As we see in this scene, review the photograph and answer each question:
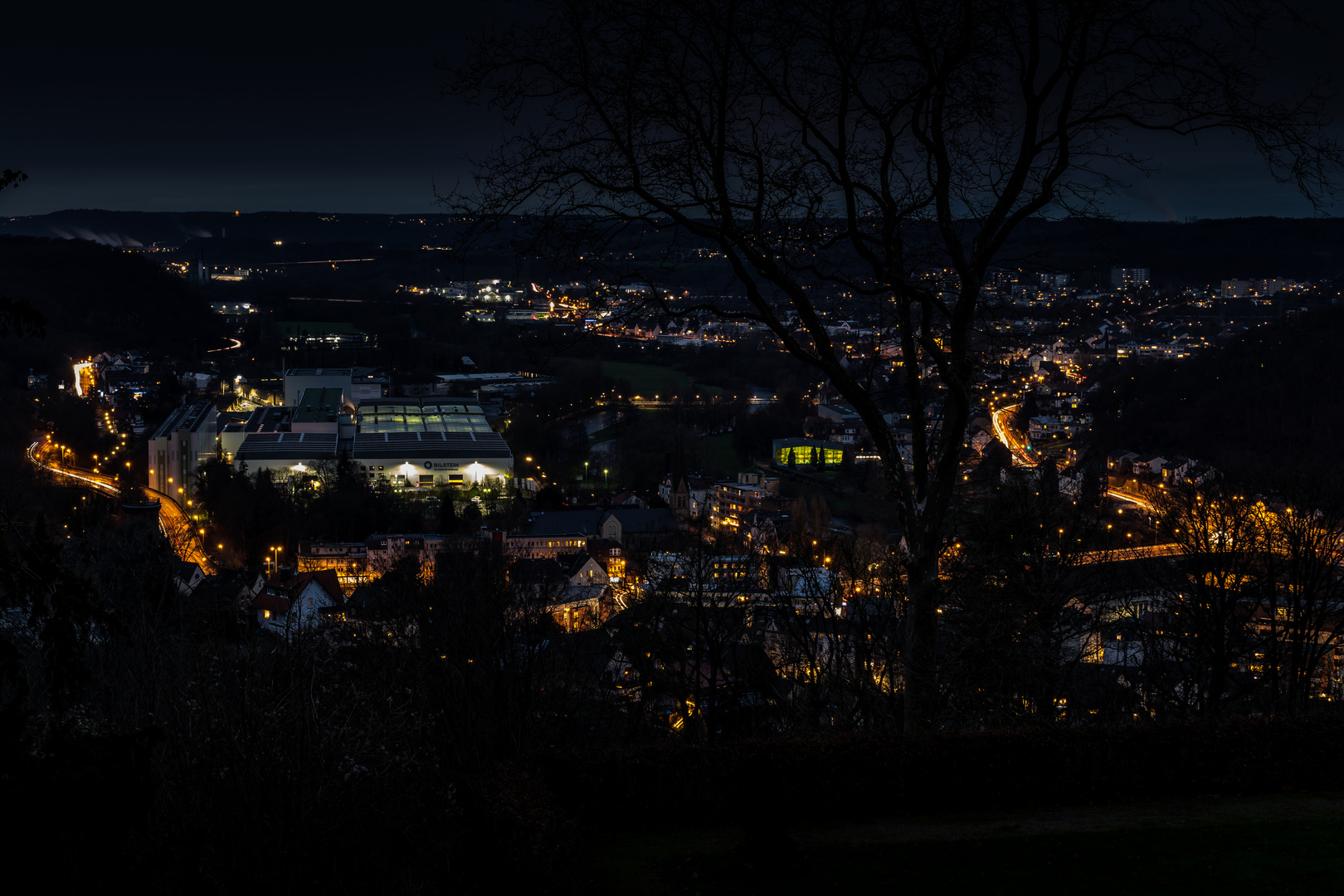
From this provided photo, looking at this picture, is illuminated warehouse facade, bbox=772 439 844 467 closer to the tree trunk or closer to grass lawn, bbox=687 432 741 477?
grass lawn, bbox=687 432 741 477

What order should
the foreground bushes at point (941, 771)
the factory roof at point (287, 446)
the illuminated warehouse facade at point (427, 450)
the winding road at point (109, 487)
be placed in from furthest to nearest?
the illuminated warehouse facade at point (427, 450) < the factory roof at point (287, 446) < the winding road at point (109, 487) < the foreground bushes at point (941, 771)

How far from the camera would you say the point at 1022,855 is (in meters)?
4.11

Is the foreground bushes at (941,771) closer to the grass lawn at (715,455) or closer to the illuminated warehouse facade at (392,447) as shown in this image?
the illuminated warehouse facade at (392,447)

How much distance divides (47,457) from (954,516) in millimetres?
36605

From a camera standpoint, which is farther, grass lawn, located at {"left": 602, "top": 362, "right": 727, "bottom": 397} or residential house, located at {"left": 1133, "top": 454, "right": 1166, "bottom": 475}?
grass lawn, located at {"left": 602, "top": 362, "right": 727, "bottom": 397}

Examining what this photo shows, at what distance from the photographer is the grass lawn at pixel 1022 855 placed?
3812 mm

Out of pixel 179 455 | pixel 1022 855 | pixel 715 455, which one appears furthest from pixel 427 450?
pixel 1022 855

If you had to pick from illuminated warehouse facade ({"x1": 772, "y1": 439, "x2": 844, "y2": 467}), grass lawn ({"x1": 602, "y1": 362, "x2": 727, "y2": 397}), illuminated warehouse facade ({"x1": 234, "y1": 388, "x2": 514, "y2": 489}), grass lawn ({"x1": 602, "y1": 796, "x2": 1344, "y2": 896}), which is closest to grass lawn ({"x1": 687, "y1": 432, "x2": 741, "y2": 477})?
illuminated warehouse facade ({"x1": 772, "y1": 439, "x2": 844, "y2": 467})

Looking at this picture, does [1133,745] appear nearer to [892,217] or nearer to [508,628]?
[892,217]

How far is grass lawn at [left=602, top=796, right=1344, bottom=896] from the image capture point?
3.81 m

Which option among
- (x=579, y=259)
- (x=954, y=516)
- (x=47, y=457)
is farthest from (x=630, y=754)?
(x=47, y=457)

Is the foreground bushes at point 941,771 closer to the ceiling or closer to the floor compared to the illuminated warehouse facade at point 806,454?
closer to the ceiling

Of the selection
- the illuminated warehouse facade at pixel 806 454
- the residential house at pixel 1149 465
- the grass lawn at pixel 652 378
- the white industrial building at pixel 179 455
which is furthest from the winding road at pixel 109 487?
the grass lawn at pixel 652 378

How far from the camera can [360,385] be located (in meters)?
53.3
